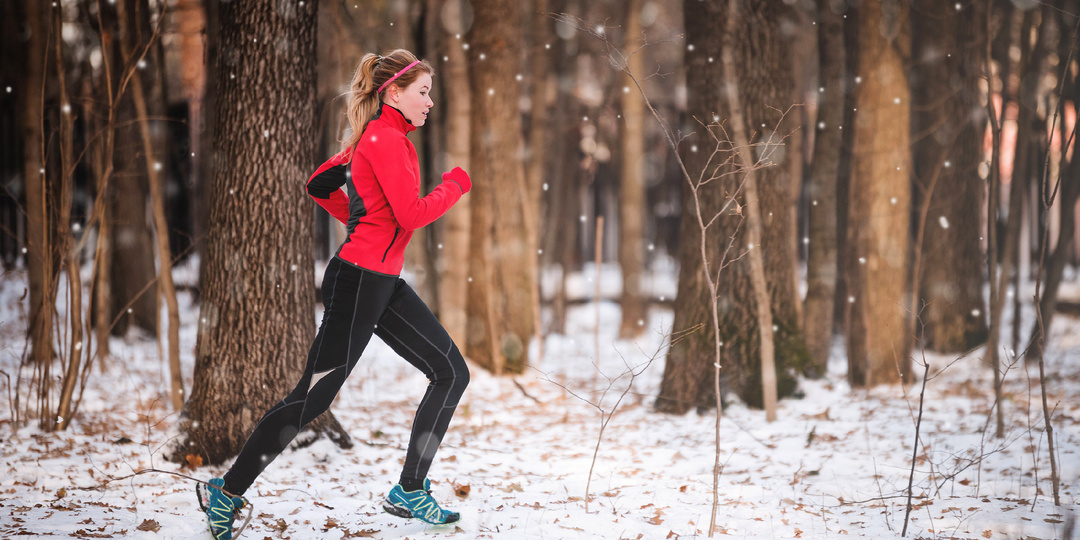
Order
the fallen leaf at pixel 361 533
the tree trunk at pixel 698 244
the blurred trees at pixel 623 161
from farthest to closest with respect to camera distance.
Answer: the tree trunk at pixel 698 244 → the blurred trees at pixel 623 161 → the fallen leaf at pixel 361 533

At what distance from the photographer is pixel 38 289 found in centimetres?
662

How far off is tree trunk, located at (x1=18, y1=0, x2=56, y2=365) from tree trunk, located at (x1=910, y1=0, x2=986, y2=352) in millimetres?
8171

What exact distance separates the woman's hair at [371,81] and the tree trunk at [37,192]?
8.41 ft

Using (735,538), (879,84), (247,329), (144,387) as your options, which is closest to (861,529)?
(735,538)

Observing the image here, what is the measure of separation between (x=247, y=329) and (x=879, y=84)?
5408 mm

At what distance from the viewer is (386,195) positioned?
2.79 metres

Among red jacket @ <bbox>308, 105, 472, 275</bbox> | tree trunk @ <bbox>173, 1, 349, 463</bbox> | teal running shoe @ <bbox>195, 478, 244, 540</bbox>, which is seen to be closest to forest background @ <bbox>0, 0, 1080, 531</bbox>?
tree trunk @ <bbox>173, 1, 349, 463</bbox>

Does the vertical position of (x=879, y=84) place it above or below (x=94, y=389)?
above

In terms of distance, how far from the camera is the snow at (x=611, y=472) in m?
3.10

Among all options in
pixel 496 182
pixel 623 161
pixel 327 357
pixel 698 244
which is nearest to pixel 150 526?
pixel 327 357

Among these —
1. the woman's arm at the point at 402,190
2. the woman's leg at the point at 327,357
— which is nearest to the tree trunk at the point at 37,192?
the woman's leg at the point at 327,357

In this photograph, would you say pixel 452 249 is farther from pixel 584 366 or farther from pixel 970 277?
pixel 970 277

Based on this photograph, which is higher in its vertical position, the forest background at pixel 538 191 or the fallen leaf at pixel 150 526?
the forest background at pixel 538 191

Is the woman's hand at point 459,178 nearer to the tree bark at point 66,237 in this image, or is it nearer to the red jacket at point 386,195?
the red jacket at point 386,195
